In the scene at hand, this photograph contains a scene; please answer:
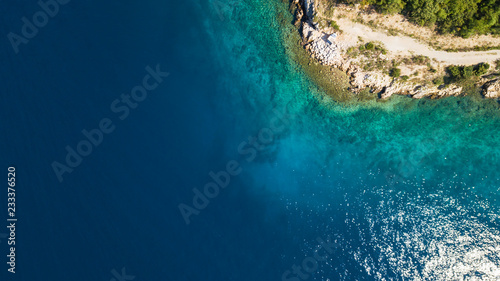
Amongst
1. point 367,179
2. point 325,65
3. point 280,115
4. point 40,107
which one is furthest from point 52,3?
point 367,179

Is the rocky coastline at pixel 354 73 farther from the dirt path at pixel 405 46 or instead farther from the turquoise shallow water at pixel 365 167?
the dirt path at pixel 405 46

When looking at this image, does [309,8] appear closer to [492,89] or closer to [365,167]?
[365,167]

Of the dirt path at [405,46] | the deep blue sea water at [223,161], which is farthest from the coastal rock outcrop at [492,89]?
the dirt path at [405,46]

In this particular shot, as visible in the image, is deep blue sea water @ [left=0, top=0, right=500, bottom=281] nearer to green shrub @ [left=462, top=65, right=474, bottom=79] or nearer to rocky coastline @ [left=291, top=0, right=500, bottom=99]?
rocky coastline @ [left=291, top=0, right=500, bottom=99]

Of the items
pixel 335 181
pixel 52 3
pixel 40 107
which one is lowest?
pixel 335 181

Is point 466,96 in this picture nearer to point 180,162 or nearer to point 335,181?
point 335,181

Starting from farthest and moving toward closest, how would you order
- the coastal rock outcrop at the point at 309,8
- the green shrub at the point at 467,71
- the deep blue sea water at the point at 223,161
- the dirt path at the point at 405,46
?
the coastal rock outcrop at the point at 309,8 < the deep blue sea water at the point at 223,161 < the dirt path at the point at 405,46 < the green shrub at the point at 467,71
